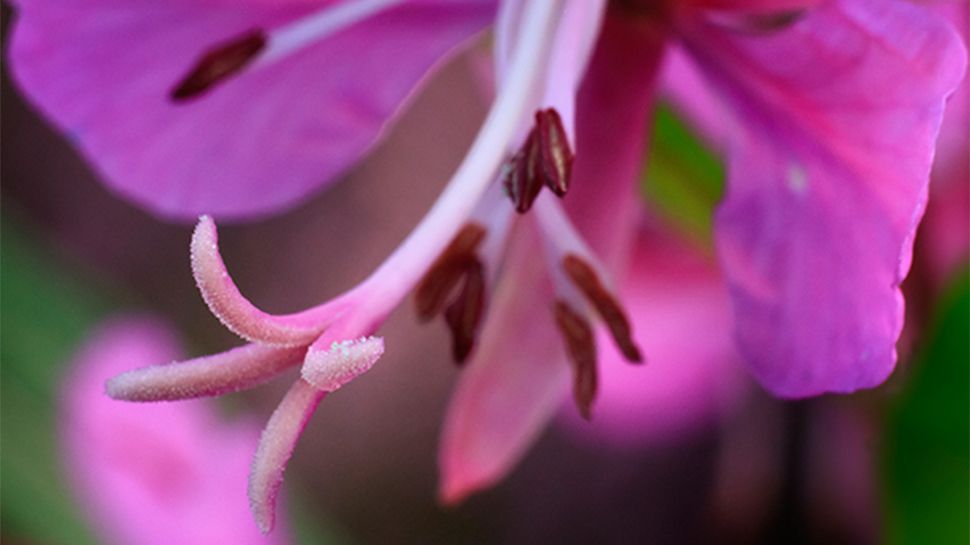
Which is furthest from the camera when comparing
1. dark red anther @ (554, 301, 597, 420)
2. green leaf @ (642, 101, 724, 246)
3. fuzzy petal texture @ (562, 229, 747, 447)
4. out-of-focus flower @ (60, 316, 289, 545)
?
fuzzy petal texture @ (562, 229, 747, 447)

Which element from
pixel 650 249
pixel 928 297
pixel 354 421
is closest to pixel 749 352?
pixel 928 297

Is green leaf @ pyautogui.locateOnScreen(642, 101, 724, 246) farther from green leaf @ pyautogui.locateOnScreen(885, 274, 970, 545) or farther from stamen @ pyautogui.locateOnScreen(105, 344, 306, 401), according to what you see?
stamen @ pyautogui.locateOnScreen(105, 344, 306, 401)

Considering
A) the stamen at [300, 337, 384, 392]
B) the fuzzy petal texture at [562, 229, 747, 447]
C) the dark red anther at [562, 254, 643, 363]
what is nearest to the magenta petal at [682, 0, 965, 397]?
the dark red anther at [562, 254, 643, 363]

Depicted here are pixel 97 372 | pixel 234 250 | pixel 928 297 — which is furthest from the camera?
pixel 234 250

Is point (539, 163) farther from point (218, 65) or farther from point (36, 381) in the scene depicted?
point (36, 381)

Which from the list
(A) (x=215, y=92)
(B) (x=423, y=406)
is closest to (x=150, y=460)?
(A) (x=215, y=92)

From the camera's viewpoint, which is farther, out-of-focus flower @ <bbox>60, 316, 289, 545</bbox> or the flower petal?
out-of-focus flower @ <bbox>60, 316, 289, 545</bbox>

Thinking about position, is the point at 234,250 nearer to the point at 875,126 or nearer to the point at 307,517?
the point at 307,517
